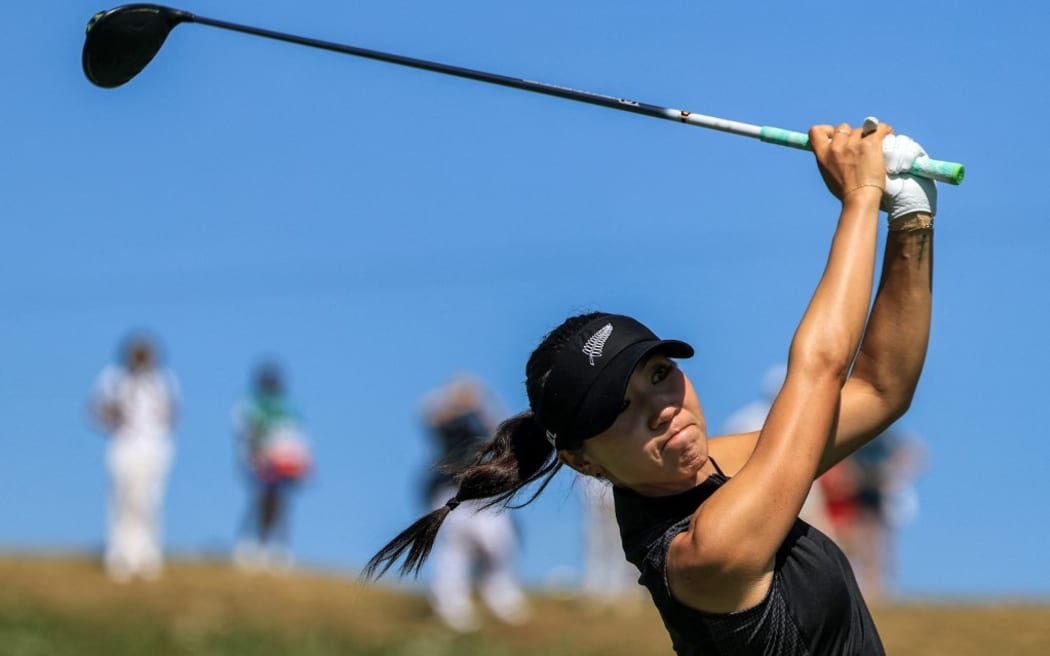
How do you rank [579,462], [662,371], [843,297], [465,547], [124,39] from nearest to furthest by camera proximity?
[843,297] < [662,371] < [579,462] < [124,39] < [465,547]

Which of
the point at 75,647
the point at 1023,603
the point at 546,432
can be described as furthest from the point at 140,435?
the point at 546,432

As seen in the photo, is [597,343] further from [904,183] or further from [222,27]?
[222,27]

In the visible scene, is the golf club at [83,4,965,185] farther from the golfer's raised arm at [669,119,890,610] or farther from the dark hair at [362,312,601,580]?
the dark hair at [362,312,601,580]

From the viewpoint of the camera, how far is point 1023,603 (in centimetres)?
1287

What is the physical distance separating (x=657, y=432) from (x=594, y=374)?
0.63ft

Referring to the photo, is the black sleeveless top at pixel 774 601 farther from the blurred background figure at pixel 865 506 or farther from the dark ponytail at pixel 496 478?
the blurred background figure at pixel 865 506

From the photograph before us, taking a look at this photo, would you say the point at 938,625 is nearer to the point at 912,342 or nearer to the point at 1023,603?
the point at 1023,603

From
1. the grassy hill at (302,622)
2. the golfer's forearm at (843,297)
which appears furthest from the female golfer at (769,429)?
the grassy hill at (302,622)

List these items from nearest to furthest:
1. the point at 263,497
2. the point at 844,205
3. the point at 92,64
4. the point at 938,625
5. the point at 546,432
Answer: the point at 844,205
the point at 546,432
the point at 92,64
the point at 938,625
the point at 263,497

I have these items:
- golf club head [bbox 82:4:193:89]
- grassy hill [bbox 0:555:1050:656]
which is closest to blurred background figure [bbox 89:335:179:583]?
grassy hill [bbox 0:555:1050:656]

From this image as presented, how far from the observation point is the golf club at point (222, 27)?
13.4 feet

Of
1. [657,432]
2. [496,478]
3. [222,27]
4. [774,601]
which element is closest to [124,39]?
[222,27]

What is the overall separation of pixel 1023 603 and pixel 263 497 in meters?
6.87

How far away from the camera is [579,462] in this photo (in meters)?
4.18
